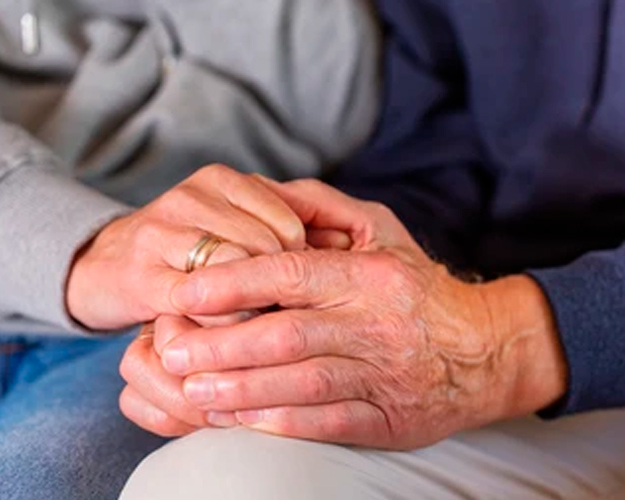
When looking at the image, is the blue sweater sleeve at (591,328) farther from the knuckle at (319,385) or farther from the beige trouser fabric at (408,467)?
the knuckle at (319,385)

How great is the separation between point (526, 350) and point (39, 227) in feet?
1.26

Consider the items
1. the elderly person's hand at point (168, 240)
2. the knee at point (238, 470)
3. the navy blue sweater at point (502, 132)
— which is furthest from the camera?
the navy blue sweater at point (502, 132)

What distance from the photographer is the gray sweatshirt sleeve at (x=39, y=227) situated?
87cm

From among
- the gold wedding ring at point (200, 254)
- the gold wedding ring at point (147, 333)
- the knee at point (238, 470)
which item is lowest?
the knee at point (238, 470)

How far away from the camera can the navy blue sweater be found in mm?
1026

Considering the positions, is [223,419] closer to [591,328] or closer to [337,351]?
[337,351]

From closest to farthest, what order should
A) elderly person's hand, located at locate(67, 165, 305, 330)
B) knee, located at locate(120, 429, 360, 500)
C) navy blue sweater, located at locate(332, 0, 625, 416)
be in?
knee, located at locate(120, 429, 360, 500), elderly person's hand, located at locate(67, 165, 305, 330), navy blue sweater, located at locate(332, 0, 625, 416)

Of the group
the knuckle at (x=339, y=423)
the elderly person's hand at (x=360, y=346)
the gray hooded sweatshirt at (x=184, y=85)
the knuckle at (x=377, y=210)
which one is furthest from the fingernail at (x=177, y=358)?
the gray hooded sweatshirt at (x=184, y=85)

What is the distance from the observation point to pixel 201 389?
746 millimetres

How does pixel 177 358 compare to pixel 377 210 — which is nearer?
pixel 177 358

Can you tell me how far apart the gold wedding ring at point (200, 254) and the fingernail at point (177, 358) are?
2.5 inches

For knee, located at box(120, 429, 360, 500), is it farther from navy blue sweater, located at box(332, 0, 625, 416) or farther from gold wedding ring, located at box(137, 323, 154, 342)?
navy blue sweater, located at box(332, 0, 625, 416)

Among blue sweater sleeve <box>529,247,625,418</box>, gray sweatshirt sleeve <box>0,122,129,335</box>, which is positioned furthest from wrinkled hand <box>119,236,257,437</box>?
blue sweater sleeve <box>529,247,625,418</box>

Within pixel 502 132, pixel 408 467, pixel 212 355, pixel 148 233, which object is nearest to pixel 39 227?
pixel 148 233
